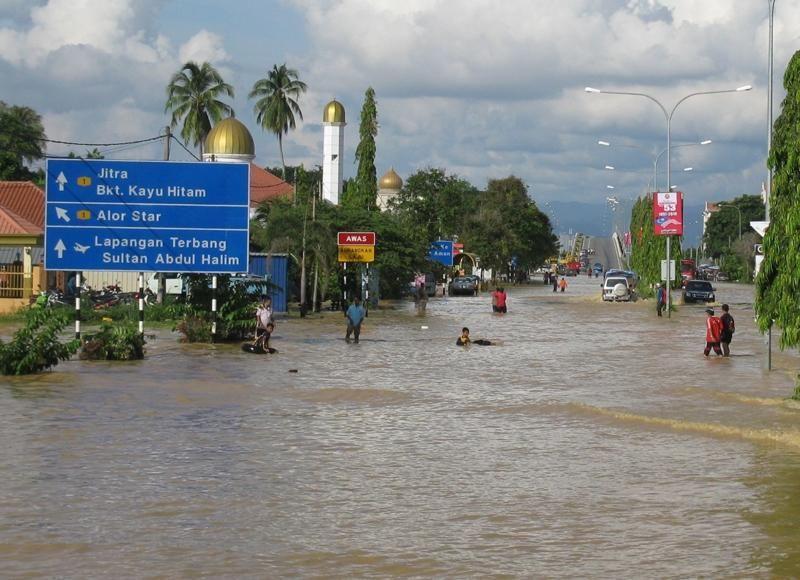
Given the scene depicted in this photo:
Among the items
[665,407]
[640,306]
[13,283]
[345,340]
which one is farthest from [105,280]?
[665,407]

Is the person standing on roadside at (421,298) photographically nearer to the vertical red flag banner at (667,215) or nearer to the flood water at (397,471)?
the vertical red flag banner at (667,215)

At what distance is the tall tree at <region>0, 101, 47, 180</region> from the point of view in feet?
245

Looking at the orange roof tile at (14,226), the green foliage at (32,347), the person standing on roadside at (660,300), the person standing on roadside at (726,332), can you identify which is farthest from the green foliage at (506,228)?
the green foliage at (32,347)

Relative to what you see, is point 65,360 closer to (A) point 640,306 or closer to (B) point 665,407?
(B) point 665,407

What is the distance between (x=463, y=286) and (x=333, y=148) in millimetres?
19508

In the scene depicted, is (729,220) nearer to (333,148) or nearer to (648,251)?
(333,148)

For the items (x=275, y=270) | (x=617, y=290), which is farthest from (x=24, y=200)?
(x=617, y=290)

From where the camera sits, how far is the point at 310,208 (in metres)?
53.3

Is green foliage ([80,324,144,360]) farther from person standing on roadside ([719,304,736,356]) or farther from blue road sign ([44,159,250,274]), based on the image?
person standing on roadside ([719,304,736,356])

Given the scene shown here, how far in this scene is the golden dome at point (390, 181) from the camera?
390ft

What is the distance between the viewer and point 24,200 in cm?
5541

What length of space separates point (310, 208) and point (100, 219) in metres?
21.2

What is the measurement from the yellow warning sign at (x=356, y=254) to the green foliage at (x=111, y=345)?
23.0 m

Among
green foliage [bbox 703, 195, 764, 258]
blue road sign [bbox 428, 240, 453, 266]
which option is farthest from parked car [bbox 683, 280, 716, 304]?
green foliage [bbox 703, 195, 764, 258]
